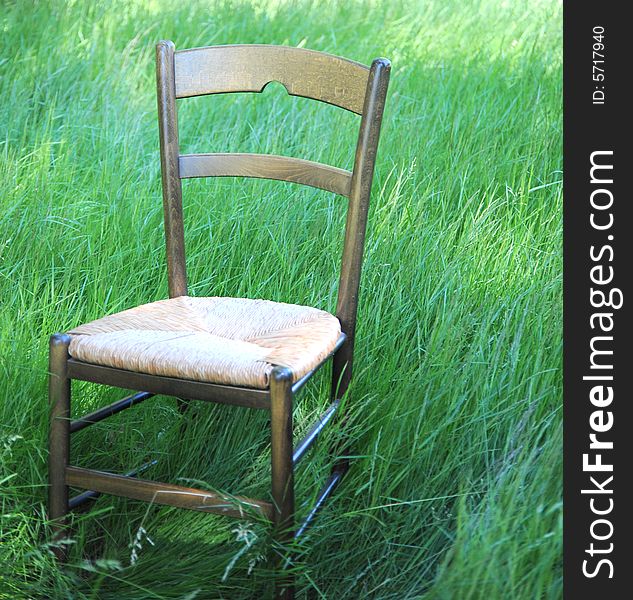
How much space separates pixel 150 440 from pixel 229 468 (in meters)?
0.21

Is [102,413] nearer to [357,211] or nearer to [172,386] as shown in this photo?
[172,386]

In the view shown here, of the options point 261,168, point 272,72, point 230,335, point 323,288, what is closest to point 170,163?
point 261,168

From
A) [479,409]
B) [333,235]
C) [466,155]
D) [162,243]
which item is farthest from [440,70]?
[479,409]

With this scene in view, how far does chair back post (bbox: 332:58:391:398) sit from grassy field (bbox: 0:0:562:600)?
0.50ft

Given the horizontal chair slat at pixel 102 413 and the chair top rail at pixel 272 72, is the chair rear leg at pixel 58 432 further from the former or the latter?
the chair top rail at pixel 272 72

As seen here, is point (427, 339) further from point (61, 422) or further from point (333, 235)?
point (61, 422)

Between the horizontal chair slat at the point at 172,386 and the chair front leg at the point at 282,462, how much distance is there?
29 mm

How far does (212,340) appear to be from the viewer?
1650 millimetres

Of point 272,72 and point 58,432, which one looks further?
point 272,72

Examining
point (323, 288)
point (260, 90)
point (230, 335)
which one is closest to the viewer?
point (230, 335)

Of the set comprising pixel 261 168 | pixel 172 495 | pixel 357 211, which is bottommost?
pixel 172 495

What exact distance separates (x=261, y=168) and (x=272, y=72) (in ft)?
0.71

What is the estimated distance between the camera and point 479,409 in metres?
1.92

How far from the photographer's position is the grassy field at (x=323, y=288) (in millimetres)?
1682
